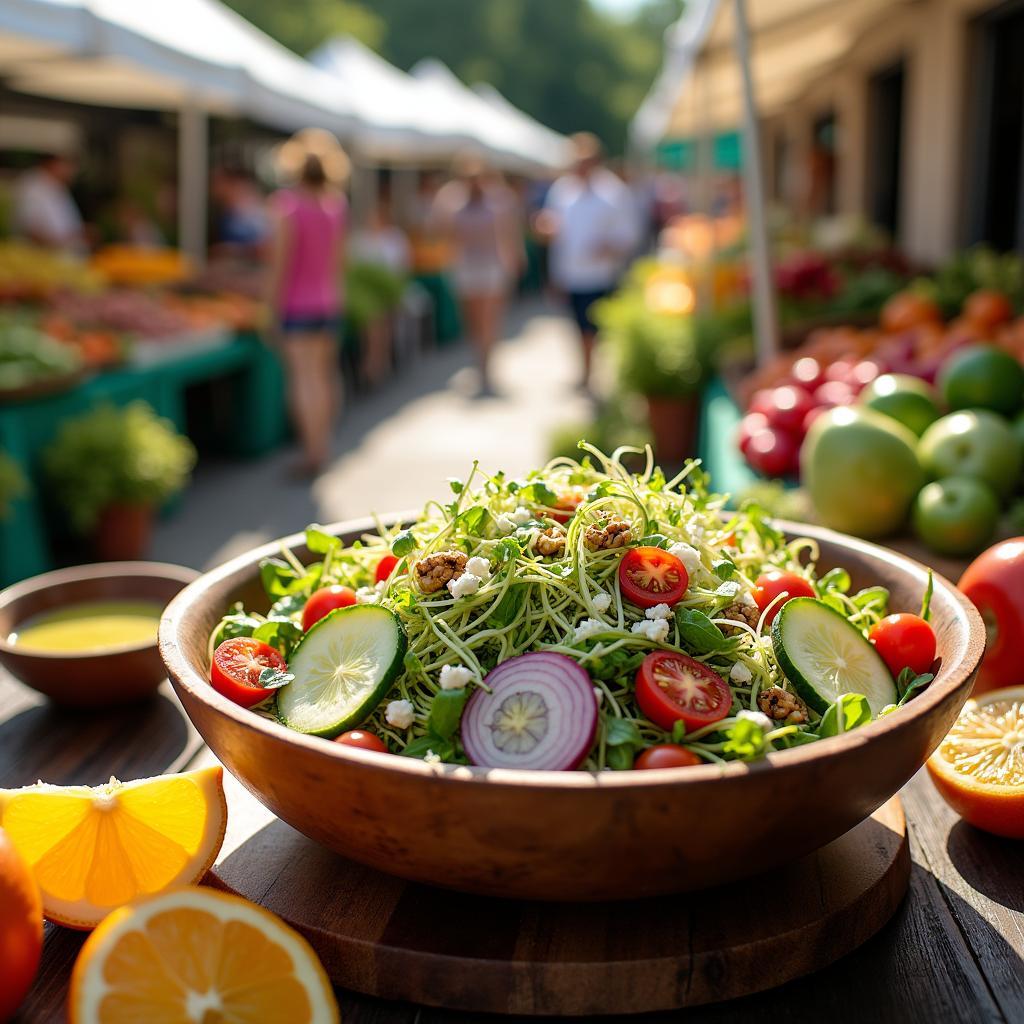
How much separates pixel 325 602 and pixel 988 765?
909 millimetres

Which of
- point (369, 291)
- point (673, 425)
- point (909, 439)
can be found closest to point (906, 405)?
point (909, 439)

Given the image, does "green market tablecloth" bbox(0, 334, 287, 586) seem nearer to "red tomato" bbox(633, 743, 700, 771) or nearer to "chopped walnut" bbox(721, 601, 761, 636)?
"chopped walnut" bbox(721, 601, 761, 636)

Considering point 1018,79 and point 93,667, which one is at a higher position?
point 1018,79

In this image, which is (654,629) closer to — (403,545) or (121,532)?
(403,545)

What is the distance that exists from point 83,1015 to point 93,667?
88 cm

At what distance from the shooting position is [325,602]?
1.53 meters

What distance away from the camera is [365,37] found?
1400 inches

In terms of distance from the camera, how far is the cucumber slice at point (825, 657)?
1.31m

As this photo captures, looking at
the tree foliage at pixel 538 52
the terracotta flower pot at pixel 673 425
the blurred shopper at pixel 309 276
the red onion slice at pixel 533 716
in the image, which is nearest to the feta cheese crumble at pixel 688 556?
the red onion slice at pixel 533 716

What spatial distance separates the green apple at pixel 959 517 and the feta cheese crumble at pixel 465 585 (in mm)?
1603

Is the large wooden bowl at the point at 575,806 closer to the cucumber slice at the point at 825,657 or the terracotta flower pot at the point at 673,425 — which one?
the cucumber slice at the point at 825,657

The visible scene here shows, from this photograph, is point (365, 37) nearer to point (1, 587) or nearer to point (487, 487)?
point (1, 587)

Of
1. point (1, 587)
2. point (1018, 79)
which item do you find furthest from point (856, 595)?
point (1018, 79)

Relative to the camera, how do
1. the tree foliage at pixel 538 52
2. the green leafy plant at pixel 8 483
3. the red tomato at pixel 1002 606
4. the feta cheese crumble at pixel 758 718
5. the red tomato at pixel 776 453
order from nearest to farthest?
1. the feta cheese crumble at pixel 758 718
2. the red tomato at pixel 1002 606
3. the red tomato at pixel 776 453
4. the green leafy plant at pixel 8 483
5. the tree foliage at pixel 538 52
